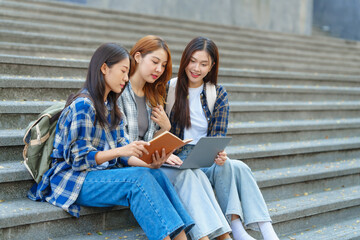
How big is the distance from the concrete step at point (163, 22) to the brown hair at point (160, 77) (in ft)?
10.7

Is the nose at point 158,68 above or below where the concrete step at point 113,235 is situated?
above

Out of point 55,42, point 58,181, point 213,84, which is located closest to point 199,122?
point 213,84

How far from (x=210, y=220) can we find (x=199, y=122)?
80cm

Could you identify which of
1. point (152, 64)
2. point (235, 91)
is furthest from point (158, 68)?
point (235, 91)

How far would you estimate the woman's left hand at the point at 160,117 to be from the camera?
308cm

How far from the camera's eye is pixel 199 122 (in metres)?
3.30

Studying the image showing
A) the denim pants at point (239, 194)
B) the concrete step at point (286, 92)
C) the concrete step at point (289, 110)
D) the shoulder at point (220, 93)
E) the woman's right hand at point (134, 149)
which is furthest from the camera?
the concrete step at point (286, 92)

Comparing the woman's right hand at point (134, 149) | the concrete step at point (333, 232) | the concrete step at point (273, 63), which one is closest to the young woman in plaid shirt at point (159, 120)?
the woman's right hand at point (134, 149)

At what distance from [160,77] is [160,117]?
29 centimetres

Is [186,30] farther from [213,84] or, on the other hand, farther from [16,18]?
[213,84]

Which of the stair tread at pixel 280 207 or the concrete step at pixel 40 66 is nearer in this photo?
the stair tread at pixel 280 207

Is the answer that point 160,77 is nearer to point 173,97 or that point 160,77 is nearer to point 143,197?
point 173,97

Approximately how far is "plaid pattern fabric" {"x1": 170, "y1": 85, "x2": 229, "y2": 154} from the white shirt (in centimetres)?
3

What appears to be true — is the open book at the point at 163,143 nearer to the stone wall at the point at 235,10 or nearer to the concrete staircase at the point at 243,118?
the concrete staircase at the point at 243,118
